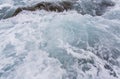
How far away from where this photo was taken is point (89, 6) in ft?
24.7

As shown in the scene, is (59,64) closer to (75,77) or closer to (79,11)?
(75,77)

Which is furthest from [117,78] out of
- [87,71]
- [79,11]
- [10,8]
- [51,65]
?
[10,8]

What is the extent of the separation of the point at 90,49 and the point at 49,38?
4.14 feet

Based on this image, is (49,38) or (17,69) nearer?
(17,69)

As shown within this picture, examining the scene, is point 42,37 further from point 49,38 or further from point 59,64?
point 59,64

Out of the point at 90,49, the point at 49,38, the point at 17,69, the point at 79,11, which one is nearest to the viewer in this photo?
the point at 17,69

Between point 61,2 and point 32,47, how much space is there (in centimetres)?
272

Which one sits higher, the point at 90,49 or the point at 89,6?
the point at 89,6

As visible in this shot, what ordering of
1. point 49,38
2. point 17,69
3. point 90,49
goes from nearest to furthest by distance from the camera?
1. point 17,69
2. point 90,49
3. point 49,38

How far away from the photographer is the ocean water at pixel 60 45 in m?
4.70

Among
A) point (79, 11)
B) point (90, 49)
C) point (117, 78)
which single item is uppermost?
point (79, 11)

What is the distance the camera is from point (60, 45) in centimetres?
548

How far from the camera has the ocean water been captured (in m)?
4.70

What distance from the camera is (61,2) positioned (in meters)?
7.53
